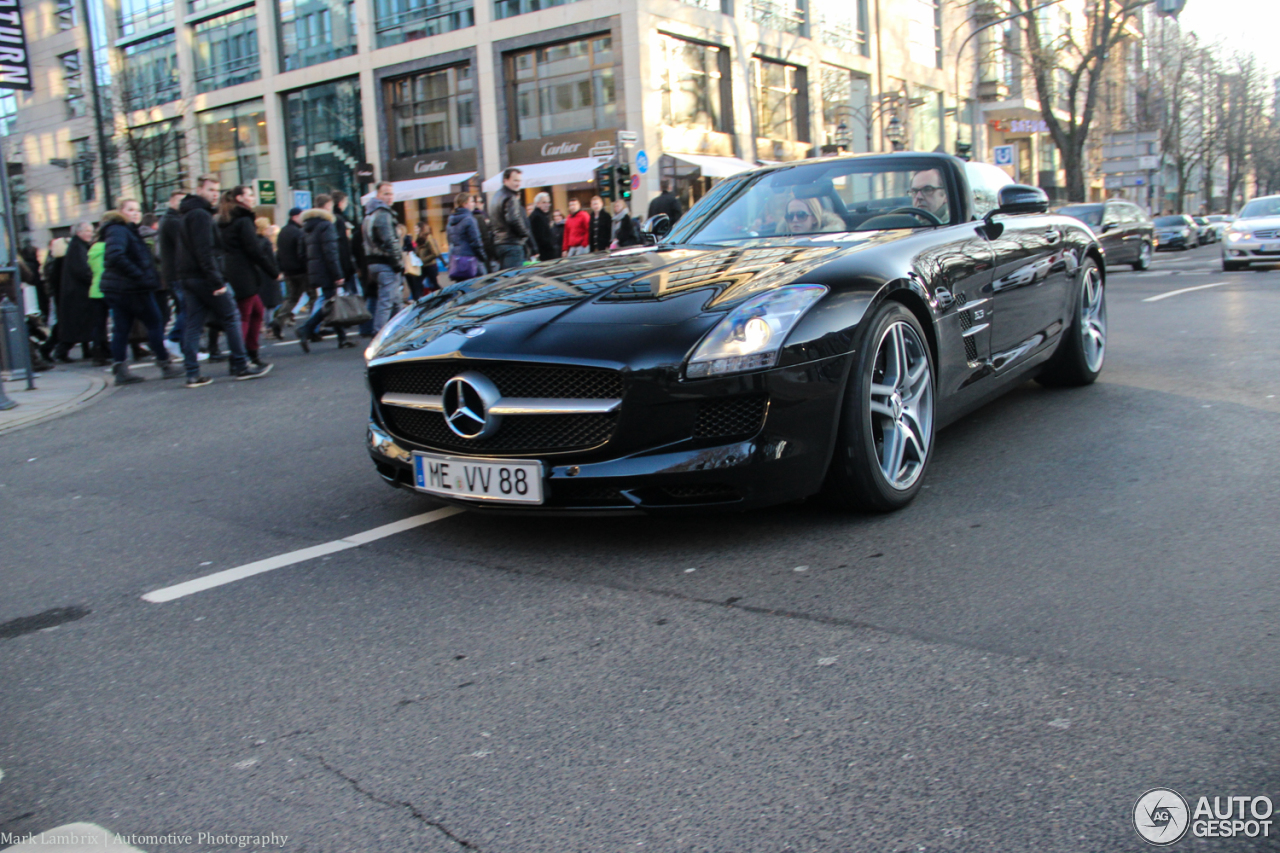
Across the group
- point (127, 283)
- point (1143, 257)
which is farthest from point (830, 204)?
→ point (1143, 257)

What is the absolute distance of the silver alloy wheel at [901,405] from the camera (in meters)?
4.00

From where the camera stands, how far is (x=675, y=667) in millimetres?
2742

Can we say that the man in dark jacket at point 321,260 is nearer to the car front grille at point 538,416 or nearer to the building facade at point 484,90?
the car front grille at point 538,416

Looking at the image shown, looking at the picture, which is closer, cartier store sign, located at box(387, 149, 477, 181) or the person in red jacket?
the person in red jacket

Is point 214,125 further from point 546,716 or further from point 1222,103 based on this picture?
point 1222,103

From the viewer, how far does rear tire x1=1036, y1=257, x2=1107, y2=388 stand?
6.39 metres

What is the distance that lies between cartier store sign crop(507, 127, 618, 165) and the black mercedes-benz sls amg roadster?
974 inches

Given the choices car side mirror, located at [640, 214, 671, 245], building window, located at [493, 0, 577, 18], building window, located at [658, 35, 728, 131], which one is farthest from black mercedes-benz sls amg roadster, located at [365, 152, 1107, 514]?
building window, located at [493, 0, 577, 18]

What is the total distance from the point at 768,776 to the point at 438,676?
→ 97 centimetres

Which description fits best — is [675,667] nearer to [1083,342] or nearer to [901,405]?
[901,405]

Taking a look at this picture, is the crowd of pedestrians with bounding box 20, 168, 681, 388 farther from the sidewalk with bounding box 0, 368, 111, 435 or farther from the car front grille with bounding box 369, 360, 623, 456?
the car front grille with bounding box 369, 360, 623, 456

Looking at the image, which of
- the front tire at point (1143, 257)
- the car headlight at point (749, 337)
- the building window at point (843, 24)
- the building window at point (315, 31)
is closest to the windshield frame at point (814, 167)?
the car headlight at point (749, 337)

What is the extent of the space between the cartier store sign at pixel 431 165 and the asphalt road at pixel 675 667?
27706mm

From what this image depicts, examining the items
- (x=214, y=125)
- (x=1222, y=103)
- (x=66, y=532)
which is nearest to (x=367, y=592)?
(x=66, y=532)
